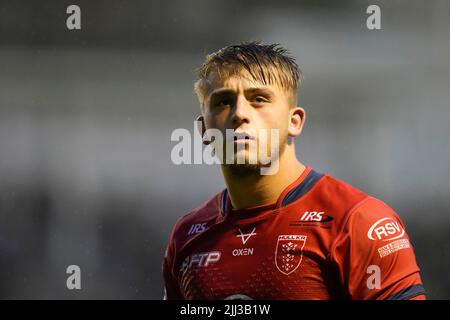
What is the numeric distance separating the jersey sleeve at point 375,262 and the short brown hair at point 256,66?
68 cm

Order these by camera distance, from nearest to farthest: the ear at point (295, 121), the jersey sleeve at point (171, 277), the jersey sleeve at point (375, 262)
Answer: the jersey sleeve at point (375, 262), the ear at point (295, 121), the jersey sleeve at point (171, 277)

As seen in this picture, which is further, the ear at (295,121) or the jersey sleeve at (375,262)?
the ear at (295,121)

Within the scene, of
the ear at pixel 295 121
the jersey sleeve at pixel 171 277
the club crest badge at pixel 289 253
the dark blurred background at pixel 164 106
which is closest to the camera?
the club crest badge at pixel 289 253

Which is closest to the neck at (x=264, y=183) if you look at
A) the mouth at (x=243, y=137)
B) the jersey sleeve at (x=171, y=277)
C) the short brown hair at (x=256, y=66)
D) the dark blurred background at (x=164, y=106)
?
the mouth at (x=243, y=137)

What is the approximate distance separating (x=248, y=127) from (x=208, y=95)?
0.96ft

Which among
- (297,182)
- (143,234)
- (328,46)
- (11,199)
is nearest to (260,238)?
(297,182)

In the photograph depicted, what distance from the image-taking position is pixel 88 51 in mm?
8711

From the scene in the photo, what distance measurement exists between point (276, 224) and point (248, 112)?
47 centimetres

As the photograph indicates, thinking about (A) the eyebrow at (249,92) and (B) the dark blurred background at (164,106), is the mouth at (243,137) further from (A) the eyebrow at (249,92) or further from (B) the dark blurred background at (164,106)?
(B) the dark blurred background at (164,106)

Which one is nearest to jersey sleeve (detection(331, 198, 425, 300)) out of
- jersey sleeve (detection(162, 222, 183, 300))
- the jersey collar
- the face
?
the jersey collar

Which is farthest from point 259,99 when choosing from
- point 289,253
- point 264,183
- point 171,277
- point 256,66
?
point 171,277

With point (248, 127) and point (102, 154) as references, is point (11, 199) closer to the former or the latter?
point (102, 154)

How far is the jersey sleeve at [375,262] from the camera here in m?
2.65
